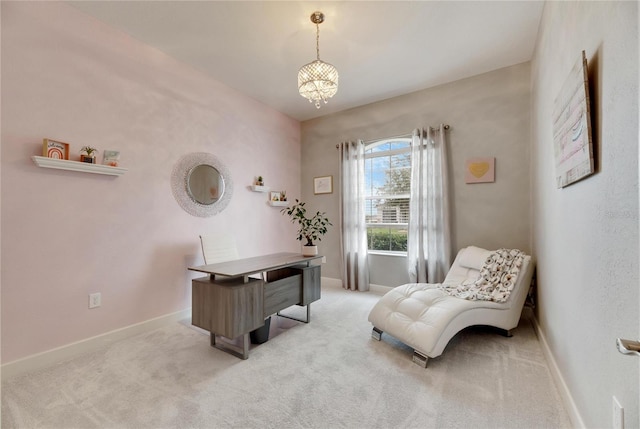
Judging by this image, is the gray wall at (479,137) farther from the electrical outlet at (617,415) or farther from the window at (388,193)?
the electrical outlet at (617,415)

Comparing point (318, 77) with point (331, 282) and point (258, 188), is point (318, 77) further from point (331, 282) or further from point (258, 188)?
point (331, 282)

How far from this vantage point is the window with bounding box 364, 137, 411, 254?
3987 millimetres

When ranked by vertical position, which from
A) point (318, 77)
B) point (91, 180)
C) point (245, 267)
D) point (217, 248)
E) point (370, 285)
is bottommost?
point (370, 285)

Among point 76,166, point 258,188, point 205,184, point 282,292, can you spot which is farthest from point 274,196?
point 76,166

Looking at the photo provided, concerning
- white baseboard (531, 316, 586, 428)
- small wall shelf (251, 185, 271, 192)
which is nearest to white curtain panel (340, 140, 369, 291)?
small wall shelf (251, 185, 271, 192)

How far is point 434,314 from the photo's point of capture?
6.95 ft

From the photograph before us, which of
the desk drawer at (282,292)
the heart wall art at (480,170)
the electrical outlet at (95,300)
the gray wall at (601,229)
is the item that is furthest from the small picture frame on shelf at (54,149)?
the heart wall art at (480,170)

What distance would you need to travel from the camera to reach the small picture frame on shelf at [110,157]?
95.2 inches

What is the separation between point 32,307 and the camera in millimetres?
2047

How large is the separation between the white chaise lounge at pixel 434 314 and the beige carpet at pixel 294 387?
16cm

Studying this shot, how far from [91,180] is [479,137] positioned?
410 cm

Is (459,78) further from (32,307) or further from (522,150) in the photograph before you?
(32,307)

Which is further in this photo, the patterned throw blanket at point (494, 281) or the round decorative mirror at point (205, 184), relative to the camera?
the round decorative mirror at point (205, 184)

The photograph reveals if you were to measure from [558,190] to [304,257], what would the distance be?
217 centimetres
